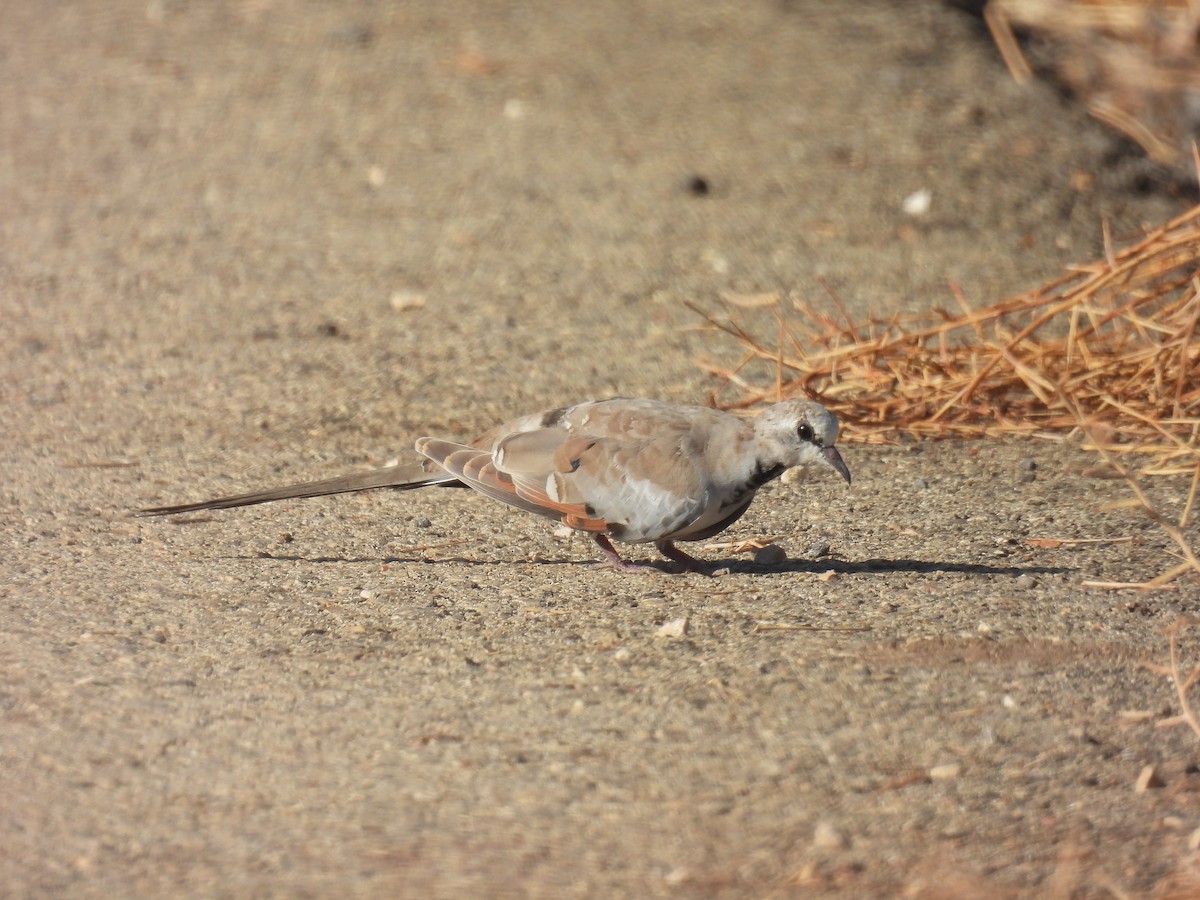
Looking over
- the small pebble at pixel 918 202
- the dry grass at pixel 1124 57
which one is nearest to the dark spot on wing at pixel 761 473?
the small pebble at pixel 918 202

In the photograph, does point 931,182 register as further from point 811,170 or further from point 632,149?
point 632,149

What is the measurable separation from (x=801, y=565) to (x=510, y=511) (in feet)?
3.40

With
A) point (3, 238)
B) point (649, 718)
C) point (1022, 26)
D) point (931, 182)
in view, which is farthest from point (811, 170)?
point (649, 718)

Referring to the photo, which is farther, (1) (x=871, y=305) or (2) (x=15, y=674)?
(1) (x=871, y=305)

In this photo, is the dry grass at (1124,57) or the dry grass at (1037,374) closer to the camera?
the dry grass at (1037,374)

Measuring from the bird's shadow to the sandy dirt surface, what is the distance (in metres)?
0.02

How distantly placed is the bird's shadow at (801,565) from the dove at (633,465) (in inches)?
4.2

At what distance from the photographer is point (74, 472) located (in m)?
4.69

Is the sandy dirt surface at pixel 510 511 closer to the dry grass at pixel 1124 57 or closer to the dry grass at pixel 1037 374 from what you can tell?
the dry grass at pixel 1037 374

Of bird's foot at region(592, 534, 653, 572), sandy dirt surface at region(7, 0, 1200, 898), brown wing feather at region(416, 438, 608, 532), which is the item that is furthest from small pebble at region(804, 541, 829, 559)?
brown wing feather at region(416, 438, 608, 532)

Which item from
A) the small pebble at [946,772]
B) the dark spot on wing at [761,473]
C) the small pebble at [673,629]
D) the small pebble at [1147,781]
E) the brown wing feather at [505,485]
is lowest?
the small pebble at [673,629]

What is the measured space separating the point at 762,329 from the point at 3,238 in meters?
3.86

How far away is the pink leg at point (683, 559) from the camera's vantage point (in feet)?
13.0

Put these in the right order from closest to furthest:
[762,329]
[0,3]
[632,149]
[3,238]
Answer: [762,329] → [3,238] → [632,149] → [0,3]
